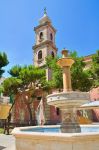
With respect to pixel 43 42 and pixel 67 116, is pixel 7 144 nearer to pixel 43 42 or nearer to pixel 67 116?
pixel 67 116

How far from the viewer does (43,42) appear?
34.6 metres

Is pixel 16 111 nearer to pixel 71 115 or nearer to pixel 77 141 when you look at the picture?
pixel 71 115

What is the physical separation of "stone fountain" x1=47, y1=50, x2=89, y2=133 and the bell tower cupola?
86.4 feet

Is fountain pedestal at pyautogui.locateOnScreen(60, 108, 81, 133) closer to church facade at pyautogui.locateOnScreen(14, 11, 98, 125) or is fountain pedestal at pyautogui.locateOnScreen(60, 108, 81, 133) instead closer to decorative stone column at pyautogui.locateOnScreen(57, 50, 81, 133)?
decorative stone column at pyautogui.locateOnScreen(57, 50, 81, 133)

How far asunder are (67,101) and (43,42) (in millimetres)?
28443

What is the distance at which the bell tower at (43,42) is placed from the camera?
34375mm

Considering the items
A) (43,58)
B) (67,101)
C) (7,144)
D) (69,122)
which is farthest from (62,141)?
(43,58)

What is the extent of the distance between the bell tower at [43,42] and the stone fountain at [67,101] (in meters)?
26.3

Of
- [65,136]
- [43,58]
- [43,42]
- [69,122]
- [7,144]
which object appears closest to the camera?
[65,136]

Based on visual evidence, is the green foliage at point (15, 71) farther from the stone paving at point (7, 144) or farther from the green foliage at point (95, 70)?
the stone paving at point (7, 144)

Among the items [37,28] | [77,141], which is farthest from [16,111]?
[77,141]

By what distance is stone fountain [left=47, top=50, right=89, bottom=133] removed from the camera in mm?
6863

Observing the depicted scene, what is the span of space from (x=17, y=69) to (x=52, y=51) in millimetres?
10437

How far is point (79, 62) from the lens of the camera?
22750 millimetres
